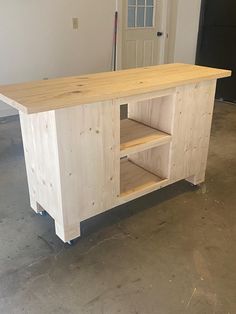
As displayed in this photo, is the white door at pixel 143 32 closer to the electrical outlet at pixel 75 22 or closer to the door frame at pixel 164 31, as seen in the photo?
the door frame at pixel 164 31

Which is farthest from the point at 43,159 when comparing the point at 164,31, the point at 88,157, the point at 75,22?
the point at 164,31

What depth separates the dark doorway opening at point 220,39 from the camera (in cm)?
453

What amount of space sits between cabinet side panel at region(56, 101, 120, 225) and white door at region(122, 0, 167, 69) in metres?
3.53

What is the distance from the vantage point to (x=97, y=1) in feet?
14.0

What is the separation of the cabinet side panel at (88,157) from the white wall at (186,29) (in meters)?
4.02

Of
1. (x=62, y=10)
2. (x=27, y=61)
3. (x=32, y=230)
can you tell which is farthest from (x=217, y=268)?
(x=62, y=10)

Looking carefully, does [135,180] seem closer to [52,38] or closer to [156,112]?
[156,112]

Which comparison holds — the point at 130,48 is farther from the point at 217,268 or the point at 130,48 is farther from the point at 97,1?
the point at 217,268

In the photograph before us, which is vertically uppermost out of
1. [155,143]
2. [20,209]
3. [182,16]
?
[182,16]

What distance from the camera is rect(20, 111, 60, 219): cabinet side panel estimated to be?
1589 mm

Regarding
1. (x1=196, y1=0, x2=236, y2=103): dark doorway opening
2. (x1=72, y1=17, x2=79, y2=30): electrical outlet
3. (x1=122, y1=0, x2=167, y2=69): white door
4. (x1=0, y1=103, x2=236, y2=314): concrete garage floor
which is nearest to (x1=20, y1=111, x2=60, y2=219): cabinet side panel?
(x1=0, y1=103, x2=236, y2=314): concrete garage floor

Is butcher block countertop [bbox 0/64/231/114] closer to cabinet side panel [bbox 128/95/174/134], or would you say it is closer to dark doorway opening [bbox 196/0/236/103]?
cabinet side panel [bbox 128/95/174/134]

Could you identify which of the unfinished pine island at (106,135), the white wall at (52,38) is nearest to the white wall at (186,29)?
the white wall at (52,38)

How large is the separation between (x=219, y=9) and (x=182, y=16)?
79cm
